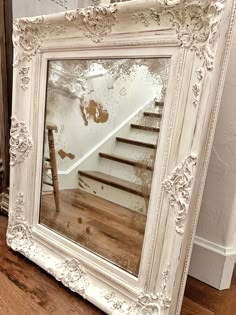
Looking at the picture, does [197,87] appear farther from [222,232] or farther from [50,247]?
[50,247]

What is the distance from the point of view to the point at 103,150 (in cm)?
100

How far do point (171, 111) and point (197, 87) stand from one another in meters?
0.10

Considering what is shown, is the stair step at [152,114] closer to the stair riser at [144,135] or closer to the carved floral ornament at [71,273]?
the stair riser at [144,135]

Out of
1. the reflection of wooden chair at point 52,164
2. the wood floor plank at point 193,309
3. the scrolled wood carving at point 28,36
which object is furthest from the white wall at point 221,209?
the scrolled wood carving at point 28,36

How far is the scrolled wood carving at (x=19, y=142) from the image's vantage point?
3.81 feet

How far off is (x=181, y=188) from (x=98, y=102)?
45 centimetres

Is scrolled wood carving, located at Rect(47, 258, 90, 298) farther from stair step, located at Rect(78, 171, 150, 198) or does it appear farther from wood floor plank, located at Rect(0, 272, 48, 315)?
stair step, located at Rect(78, 171, 150, 198)

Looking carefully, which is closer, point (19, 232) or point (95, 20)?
point (95, 20)

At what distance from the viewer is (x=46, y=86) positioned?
110cm

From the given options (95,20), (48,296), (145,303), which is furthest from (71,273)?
(95,20)

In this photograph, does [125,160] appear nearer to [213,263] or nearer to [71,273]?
[71,273]

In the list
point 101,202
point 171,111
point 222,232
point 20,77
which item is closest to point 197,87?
point 171,111

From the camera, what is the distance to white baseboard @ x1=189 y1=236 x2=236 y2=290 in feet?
3.62

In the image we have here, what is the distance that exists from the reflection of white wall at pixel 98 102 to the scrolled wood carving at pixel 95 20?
0.47 feet
